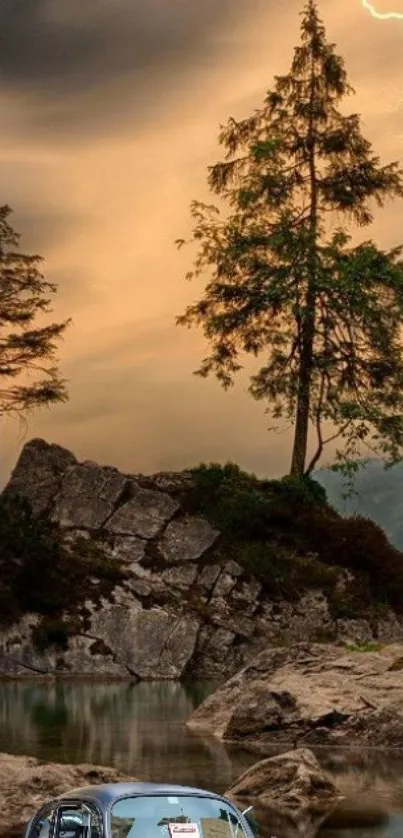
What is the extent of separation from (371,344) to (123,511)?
44.9ft

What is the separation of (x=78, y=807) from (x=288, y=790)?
8656mm

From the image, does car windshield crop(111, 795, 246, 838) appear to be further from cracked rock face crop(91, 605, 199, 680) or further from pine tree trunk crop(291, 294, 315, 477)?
pine tree trunk crop(291, 294, 315, 477)

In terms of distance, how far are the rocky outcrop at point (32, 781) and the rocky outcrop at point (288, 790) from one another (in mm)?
1808

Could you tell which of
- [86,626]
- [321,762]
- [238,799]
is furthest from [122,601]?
[238,799]

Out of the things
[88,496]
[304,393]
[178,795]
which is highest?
[304,393]

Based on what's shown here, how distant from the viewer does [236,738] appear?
78.4ft

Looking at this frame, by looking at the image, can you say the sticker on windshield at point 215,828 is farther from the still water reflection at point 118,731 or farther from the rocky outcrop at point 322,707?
the rocky outcrop at point 322,707

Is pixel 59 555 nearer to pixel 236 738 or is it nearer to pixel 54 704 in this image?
pixel 54 704

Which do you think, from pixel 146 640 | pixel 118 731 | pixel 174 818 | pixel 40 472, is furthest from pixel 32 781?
pixel 40 472

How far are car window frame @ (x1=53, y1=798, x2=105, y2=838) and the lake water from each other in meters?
5.71

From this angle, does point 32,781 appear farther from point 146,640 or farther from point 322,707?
point 146,640

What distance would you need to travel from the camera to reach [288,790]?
54.1 ft

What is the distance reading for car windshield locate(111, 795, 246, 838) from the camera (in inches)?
A: 308

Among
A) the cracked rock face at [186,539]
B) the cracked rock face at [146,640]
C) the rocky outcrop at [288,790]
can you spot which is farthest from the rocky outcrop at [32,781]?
the cracked rock face at [186,539]
